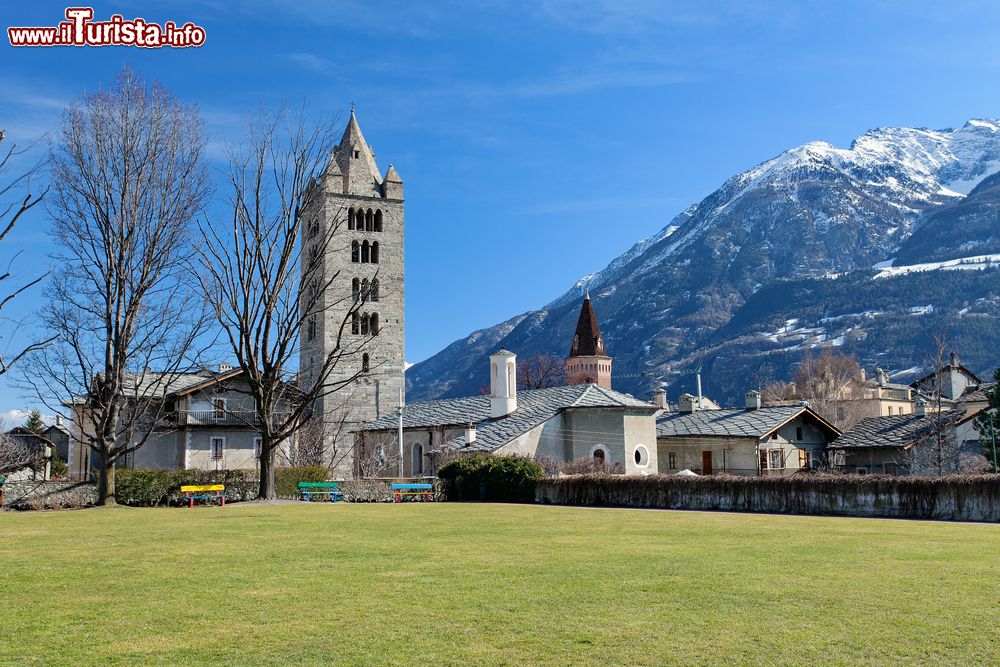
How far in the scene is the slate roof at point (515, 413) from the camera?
158ft

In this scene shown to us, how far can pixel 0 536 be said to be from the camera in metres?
18.7

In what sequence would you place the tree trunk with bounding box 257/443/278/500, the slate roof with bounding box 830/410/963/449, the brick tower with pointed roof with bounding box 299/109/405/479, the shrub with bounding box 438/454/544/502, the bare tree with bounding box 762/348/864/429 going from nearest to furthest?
the tree trunk with bounding box 257/443/278/500, the shrub with bounding box 438/454/544/502, the slate roof with bounding box 830/410/963/449, the brick tower with pointed roof with bounding box 299/109/405/479, the bare tree with bounding box 762/348/864/429

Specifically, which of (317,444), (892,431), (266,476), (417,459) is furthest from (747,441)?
(266,476)

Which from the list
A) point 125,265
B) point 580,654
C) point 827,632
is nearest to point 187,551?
point 580,654

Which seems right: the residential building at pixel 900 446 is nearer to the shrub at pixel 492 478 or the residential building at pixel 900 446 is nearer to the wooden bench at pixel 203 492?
the shrub at pixel 492 478

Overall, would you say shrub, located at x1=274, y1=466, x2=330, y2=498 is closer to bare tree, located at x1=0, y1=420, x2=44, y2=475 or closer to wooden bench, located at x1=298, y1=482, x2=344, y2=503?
wooden bench, located at x1=298, y1=482, x2=344, y2=503

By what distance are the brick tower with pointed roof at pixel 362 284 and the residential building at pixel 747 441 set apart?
25678 mm

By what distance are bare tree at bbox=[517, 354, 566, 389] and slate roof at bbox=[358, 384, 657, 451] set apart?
44.3m

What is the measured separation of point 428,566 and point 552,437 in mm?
35960

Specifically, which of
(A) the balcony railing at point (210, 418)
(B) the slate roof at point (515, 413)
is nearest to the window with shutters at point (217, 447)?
(A) the balcony railing at point (210, 418)

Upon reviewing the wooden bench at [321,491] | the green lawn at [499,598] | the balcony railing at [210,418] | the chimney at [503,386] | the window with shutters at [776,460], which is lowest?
the green lawn at [499,598]

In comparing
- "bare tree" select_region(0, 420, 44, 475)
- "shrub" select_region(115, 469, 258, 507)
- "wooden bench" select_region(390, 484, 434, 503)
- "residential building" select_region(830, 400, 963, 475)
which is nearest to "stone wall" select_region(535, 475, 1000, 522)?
"wooden bench" select_region(390, 484, 434, 503)

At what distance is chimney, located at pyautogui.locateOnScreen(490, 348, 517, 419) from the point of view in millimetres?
52312

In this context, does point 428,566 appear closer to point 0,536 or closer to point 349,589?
point 349,589
